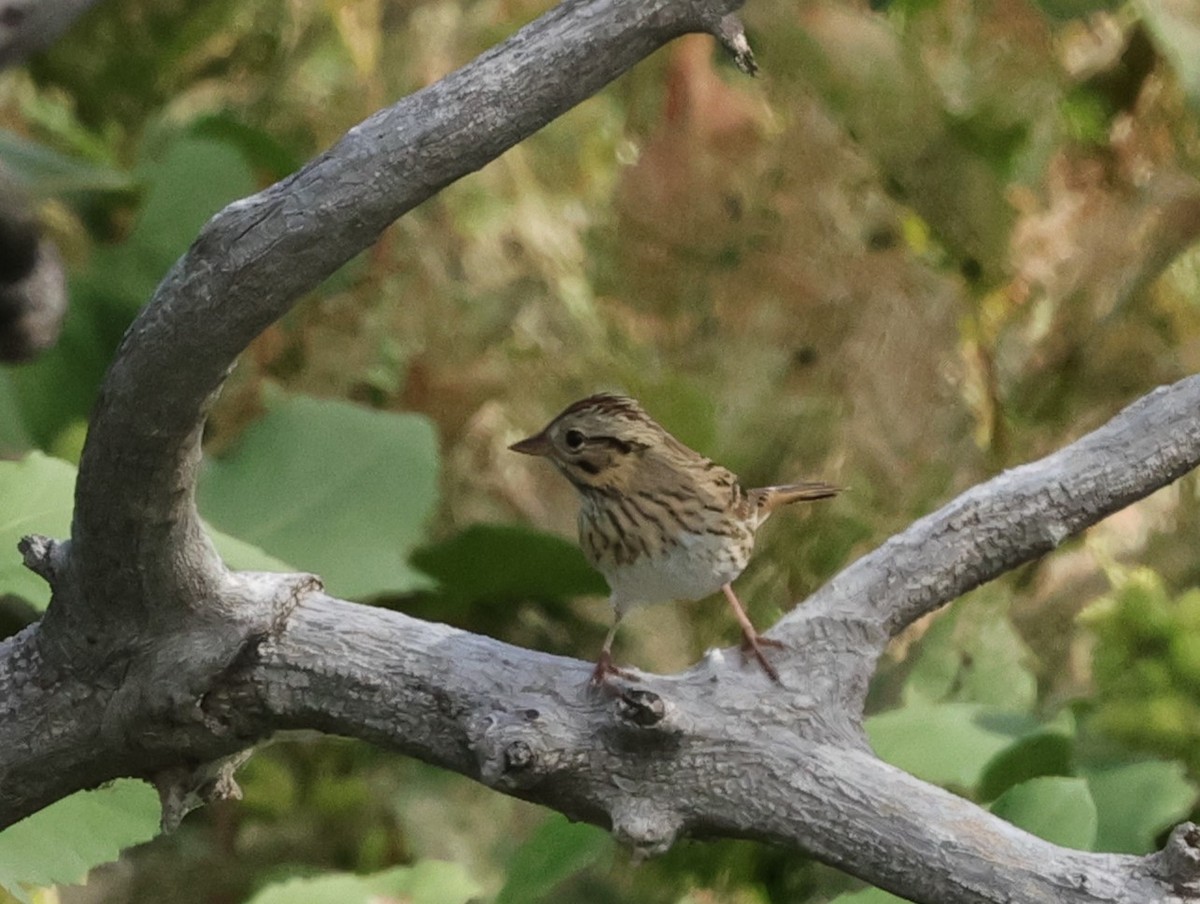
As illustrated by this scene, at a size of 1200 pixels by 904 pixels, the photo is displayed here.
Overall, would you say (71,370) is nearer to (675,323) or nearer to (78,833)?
(675,323)

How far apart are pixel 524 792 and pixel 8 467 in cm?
32

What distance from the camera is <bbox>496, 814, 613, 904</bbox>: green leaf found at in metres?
0.74

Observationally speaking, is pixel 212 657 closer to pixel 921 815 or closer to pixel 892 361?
pixel 921 815

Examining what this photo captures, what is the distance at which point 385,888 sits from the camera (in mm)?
858

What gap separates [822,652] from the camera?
1.83 ft

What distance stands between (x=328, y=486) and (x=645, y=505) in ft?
1.34

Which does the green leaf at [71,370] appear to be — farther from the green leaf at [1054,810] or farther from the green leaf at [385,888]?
the green leaf at [1054,810]

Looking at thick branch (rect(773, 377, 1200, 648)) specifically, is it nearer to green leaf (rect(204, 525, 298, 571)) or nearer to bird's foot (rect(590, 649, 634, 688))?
bird's foot (rect(590, 649, 634, 688))

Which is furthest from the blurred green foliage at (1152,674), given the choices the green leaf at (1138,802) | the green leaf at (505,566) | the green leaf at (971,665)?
the green leaf at (505,566)

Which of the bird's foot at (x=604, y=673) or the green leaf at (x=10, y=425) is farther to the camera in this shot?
the green leaf at (x=10, y=425)

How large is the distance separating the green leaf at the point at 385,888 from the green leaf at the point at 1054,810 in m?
0.30

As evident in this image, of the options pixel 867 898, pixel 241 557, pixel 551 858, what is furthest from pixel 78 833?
pixel 867 898

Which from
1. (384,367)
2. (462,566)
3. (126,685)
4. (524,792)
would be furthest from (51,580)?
(384,367)

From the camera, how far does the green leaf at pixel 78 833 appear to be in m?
0.60
